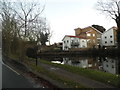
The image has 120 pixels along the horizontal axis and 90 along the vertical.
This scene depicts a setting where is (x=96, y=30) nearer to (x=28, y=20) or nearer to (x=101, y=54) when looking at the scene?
(x=101, y=54)

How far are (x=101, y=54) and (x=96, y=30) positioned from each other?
99.1 ft

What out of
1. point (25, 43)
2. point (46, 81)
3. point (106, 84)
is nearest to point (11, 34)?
point (25, 43)

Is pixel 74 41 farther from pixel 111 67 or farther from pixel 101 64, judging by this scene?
pixel 111 67

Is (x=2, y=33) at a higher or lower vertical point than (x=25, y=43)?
higher

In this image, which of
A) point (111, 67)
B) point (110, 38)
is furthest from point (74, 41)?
point (111, 67)

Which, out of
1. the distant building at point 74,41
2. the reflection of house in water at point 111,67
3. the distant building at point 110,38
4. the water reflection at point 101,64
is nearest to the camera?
the reflection of house in water at point 111,67

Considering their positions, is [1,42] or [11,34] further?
[1,42]

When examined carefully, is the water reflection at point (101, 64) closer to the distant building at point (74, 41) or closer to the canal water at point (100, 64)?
the canal water at point (100, 64)

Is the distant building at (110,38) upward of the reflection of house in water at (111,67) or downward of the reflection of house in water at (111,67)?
upward

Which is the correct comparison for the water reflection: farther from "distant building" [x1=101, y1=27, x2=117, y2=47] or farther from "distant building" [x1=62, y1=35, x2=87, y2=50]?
"distant building" [x1=62, y1=35, x2=87, y2=50]

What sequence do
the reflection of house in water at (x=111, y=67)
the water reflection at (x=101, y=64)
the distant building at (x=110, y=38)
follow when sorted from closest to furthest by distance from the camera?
1. the reflection of house in water at (x=111, y=67)
2. the water reflection at (x=101, y=64)
3. the distant building at (x=110, y=38)

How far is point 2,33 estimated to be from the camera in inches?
1115

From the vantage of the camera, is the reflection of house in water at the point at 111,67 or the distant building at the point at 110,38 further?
the distant building at the point at 110,38

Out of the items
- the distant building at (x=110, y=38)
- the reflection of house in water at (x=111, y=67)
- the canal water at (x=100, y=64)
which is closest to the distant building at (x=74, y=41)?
the distant building at (x=110, y=38)
